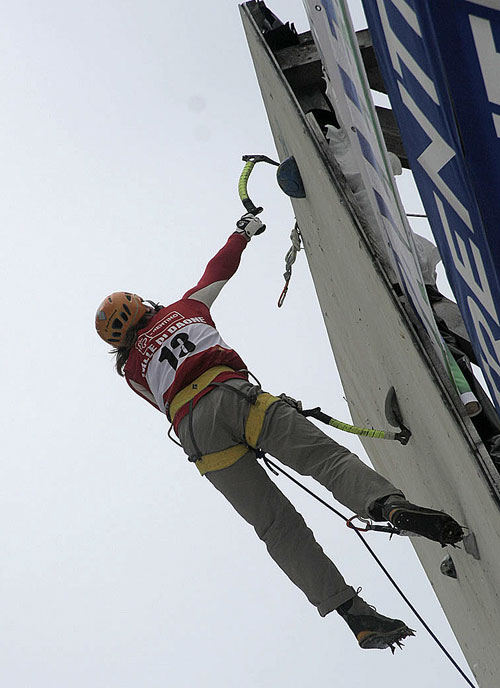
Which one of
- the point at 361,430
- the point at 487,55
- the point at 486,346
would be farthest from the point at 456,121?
the point at 361,430

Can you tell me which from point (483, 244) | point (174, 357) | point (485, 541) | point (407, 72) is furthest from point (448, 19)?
point (174, 357)

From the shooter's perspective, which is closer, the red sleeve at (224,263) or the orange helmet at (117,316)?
the orange helmet at (117,316)

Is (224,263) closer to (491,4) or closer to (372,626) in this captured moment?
(372,626)

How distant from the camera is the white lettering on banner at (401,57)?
1721 millimetres

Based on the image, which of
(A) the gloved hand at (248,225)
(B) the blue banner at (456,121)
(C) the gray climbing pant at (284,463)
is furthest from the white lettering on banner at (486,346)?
(A) the gloved hand at (248,225)

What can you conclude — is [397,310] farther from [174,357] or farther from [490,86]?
[490,86]

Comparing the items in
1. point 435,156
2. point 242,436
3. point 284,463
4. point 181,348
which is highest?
point 435,156

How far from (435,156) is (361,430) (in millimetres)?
2052

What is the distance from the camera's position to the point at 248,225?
4875 millimetres

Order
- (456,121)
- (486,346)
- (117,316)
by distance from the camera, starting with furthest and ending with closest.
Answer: (117,316)
(486,346)
(456,121)

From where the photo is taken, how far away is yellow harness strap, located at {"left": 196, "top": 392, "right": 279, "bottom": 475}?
13.1ft

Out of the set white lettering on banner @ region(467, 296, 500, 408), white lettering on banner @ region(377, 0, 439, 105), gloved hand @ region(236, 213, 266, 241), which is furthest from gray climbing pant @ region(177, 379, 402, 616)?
white lettering on banner @ region(377, 0, 439, 105)

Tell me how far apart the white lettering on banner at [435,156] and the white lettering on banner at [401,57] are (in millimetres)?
60

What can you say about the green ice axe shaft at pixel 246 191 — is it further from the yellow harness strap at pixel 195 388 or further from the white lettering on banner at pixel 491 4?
the white lettering on banner at pixel 491 4
